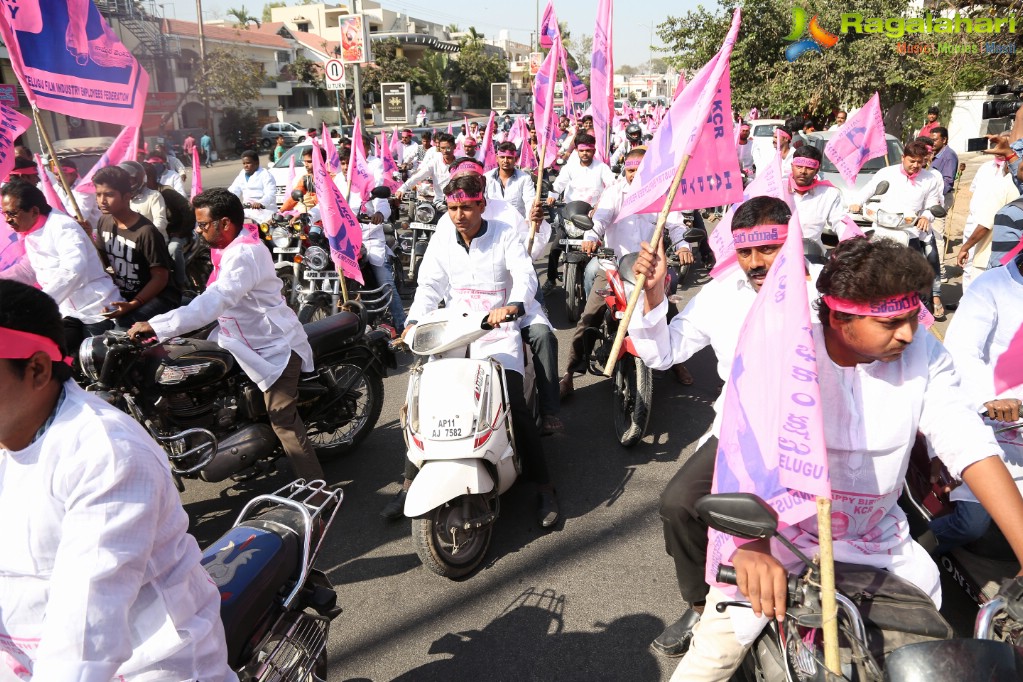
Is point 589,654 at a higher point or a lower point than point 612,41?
lower

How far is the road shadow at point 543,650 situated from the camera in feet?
9.86

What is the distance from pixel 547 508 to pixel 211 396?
206cm

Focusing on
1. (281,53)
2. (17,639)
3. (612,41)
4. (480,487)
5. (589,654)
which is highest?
(281,53)

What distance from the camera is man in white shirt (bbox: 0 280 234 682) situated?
152 cm

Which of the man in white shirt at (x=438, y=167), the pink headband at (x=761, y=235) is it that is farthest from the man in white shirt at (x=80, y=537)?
the man in white shirt at (x=438, y=167)

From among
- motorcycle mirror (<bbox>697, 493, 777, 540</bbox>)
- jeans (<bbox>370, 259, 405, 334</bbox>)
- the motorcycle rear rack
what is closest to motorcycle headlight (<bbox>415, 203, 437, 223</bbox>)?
jeans (<bbox>370, 259, 405, 334</bbox>)

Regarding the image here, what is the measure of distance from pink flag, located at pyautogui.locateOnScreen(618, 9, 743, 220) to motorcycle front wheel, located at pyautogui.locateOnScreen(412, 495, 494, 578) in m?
1.63

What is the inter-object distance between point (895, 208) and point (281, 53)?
47.6 meters

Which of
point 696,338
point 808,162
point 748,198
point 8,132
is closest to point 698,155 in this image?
point 748,198

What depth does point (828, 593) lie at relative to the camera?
5.68ft

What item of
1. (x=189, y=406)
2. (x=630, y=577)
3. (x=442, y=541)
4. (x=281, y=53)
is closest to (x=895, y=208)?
(x=630, y=577)

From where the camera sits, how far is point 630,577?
3635mm

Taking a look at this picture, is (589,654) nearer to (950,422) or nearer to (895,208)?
(950,422)

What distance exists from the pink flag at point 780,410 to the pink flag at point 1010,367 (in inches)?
69.2
